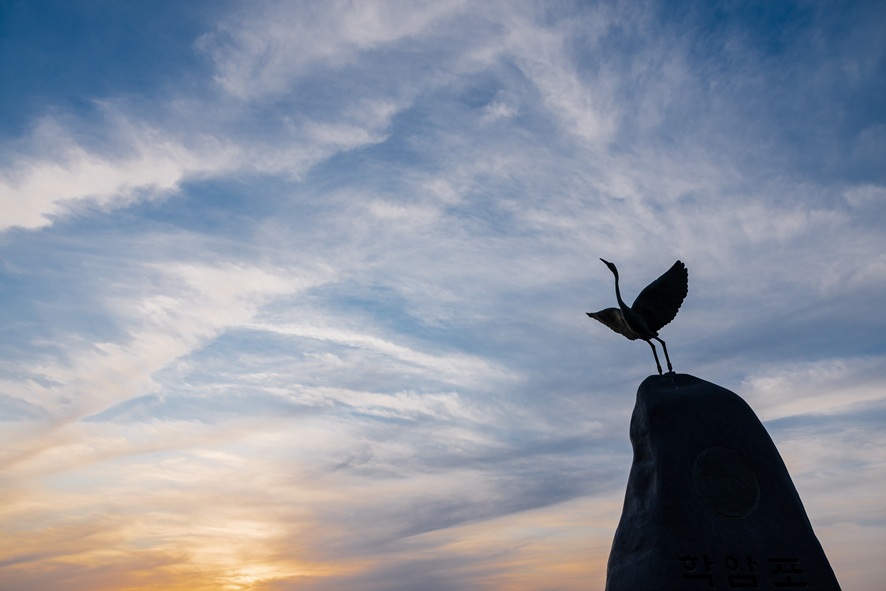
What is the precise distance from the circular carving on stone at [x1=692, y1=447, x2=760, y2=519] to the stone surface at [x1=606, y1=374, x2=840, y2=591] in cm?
2

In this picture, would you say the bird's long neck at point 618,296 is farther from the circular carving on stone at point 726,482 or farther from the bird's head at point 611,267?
the circular carving on stone at point 726,482

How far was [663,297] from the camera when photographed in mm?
13461

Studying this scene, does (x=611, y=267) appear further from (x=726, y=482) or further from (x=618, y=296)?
(x=726, y=482)

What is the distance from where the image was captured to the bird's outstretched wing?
13.4m

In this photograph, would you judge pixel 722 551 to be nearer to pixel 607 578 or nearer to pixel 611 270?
pixel 607 578

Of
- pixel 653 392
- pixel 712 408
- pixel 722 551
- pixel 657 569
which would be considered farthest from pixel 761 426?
pixel 657 569

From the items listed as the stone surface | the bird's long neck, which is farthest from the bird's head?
the stone surface

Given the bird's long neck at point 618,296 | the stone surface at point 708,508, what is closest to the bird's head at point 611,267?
the bird's long neck at point 618,296

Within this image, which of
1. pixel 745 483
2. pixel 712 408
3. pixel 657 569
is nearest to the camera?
pixel 657 569

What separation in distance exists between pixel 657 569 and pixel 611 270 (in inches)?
252

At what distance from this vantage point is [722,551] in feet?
33.7

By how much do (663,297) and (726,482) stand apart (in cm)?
414

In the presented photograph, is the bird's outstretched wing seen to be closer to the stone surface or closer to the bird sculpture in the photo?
the bird sculpture

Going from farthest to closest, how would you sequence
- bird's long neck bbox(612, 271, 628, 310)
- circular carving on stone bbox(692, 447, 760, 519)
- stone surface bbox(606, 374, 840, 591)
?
bird's long neck bbox(612, 271, 628, 310), circular carving on stone bbox(692, 447, 760, 519), stone surface bbox(606, 374, 840, 591)
